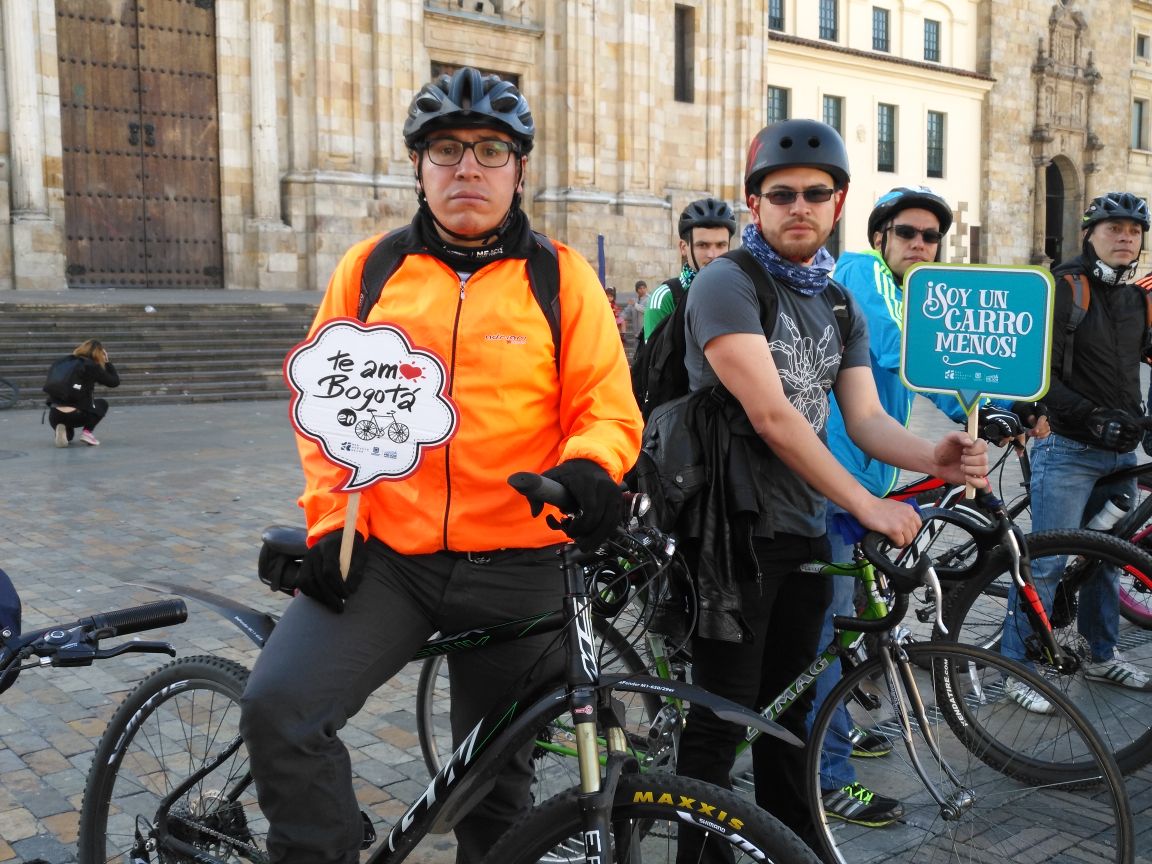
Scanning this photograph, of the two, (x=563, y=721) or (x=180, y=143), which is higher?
(x=180, y=143)

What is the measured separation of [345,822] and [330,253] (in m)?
23.2

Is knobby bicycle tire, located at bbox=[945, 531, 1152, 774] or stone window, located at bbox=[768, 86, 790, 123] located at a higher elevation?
stone window, located at bbox=[768, 86, 790, 123]

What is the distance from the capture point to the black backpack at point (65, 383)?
1195cm

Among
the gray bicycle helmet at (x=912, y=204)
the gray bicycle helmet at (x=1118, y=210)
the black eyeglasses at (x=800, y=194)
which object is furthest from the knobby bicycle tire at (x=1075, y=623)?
the gray bicycle helmet at (x=1118, y=210)

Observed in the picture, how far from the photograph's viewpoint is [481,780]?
2385mm

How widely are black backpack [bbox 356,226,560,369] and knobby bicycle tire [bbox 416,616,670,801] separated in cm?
89

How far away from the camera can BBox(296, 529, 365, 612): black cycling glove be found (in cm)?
238

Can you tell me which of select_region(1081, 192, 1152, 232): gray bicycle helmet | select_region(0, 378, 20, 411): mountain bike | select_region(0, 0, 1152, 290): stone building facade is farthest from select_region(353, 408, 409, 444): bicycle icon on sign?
select_region(0, 0, 1152, 290): stone building facade

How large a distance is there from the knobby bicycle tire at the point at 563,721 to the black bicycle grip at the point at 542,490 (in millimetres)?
649

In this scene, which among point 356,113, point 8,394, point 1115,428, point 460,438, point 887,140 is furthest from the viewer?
point 887,140

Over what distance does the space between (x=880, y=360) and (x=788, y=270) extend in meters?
1.09

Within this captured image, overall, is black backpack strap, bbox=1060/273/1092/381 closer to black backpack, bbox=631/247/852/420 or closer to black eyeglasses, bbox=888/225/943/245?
black eyeglasses, bbox=888/225/943/245

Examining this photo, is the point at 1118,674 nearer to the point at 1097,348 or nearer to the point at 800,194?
the point at 1097,348

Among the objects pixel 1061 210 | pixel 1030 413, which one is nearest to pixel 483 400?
pixel 1030 413
